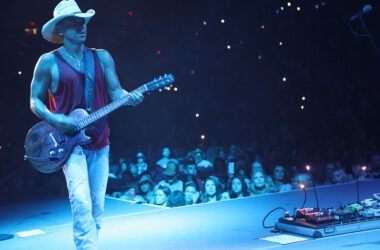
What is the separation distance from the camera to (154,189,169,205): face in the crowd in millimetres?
6074

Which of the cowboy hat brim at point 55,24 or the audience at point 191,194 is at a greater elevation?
the cowboy hat brim at point 55,24

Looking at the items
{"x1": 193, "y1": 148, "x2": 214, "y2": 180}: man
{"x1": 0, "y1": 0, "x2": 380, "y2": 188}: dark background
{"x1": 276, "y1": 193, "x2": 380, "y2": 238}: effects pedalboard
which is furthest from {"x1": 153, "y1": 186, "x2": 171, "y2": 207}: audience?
{"x1": 0, "y1": 0, "x2": 380, "y2": 188}: dark background

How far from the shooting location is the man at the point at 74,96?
2.50 metres

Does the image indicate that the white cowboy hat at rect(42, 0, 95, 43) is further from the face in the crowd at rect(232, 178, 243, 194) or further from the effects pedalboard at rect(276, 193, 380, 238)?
the face in the crowd at rect(232, 178, 243, 194)

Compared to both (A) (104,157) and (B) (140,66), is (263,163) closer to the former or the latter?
(B) (140,66)

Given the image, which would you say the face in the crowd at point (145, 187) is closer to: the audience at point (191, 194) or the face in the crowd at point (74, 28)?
the audience at point (191, 194)

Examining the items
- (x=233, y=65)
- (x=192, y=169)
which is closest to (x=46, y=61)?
(x=192, y=169)

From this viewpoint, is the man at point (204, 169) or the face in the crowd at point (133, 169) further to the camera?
the face in the crowd at point (133, 169)

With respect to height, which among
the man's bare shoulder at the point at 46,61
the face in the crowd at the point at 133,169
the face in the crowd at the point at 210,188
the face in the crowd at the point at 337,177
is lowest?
the face in the crowd at the point at 337,177

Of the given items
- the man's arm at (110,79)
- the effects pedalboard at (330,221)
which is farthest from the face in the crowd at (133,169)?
the man's arm at (110,79)

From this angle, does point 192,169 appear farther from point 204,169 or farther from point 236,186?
point 236,186

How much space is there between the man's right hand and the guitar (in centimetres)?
3

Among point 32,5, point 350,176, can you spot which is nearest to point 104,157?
point 350,176

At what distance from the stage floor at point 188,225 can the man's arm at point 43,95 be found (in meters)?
1.31
